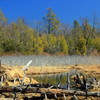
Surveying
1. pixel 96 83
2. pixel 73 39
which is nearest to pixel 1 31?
pixel 73 39

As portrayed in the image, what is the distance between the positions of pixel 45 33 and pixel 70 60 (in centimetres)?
3104

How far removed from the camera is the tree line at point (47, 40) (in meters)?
55.3

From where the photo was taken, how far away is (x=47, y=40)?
61688 millimetres

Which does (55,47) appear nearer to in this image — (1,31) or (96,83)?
(1,31)

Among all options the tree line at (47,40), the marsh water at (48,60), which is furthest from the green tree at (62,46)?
the marsh water at (48,60)

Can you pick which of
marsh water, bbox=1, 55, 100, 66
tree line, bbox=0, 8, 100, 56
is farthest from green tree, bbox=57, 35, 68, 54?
marsh water, bbox=1, 55, 100, 66

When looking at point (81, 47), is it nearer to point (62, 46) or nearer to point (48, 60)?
point (62, 46)

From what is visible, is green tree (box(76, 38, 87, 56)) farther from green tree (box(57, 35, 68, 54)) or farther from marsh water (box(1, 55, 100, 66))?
marsh water (box(1, 55, 100, 66))

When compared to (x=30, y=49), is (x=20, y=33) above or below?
above

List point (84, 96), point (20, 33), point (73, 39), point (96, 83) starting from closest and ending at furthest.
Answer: point (84, 96)
point (96, 83)
point (20, 33)
point (73, 39)

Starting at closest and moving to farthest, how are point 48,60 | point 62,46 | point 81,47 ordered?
point 48,60, point 81,47, point 62,46

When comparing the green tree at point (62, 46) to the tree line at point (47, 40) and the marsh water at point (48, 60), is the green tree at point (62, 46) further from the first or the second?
the marsh water at point (48, 60)

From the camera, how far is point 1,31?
187 ft

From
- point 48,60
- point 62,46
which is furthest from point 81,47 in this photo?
point 48,60
